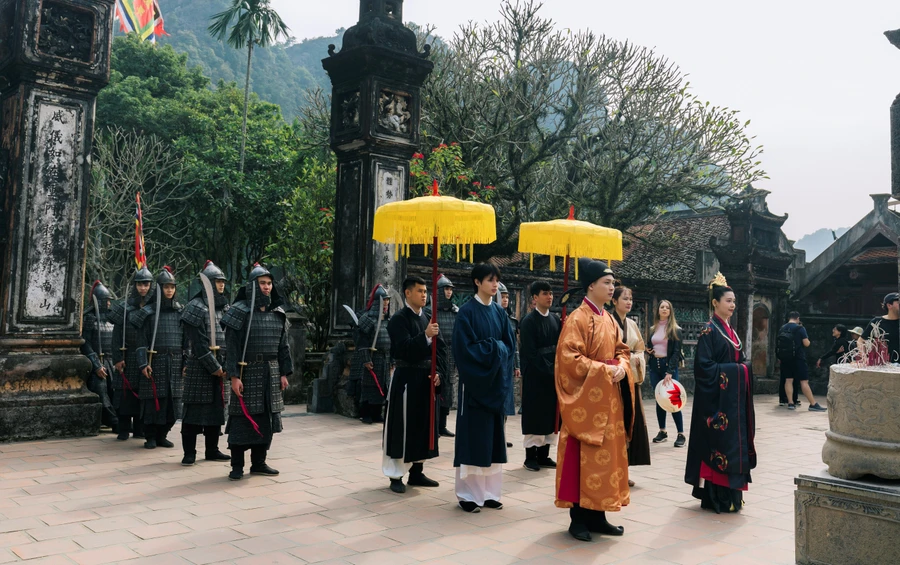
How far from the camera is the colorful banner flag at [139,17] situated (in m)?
27.8

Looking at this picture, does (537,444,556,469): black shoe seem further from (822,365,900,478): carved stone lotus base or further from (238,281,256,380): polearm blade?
(822,365,900,478): carved stone lotus base

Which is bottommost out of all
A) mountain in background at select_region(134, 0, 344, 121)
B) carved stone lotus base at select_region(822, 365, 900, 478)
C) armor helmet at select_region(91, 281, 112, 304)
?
carved stone lotus base at select_region(822, 365, 900, 478)

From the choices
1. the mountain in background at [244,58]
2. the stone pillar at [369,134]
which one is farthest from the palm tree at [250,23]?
the mountain in background at [244,58]

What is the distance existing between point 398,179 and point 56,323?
14.3 ft

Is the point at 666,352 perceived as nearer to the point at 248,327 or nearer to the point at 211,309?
the point at 248,327

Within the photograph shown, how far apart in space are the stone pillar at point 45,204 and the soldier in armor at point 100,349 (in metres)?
0.31

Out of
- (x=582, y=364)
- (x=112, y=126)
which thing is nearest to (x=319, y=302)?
(x=582, y=364)

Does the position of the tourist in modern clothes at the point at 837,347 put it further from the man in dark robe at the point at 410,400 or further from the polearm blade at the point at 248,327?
the polearm blade at the point at 248,327

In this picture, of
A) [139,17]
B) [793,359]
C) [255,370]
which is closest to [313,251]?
[255,370]

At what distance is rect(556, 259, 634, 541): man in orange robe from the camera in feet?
15.6

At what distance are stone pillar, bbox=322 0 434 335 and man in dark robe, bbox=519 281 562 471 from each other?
10.3ft

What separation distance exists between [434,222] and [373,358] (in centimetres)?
384

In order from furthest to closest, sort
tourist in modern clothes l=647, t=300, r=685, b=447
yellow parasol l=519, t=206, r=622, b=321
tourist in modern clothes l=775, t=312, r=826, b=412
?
tourist in modern clothes l=775, t=312, r=826, b=412, tourist in modern clothes l=647, t=300, r=685, b=447, yellow parasol l=519, t=206, r=622, b=321

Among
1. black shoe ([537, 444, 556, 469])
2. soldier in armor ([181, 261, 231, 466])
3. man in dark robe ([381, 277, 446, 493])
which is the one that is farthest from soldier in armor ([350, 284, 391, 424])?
man in dark robe ([381, 277, 446, 493])
